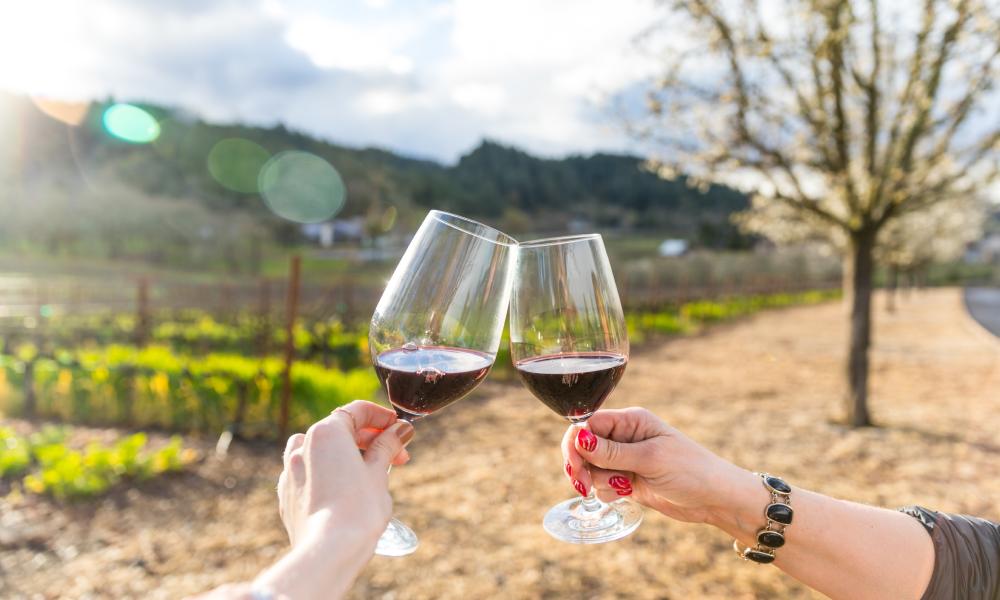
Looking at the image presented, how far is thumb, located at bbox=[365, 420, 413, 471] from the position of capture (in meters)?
1.11

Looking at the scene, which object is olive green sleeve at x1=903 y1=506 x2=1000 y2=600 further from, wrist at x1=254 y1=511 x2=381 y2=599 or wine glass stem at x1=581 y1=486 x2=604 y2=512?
wrist at x1=254 y1=511 x2=381 y2=599

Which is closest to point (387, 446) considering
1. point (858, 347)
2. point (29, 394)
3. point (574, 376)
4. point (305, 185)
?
point (574, 376)

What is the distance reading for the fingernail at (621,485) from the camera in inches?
61.4

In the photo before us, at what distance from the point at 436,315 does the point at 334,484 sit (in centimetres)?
40

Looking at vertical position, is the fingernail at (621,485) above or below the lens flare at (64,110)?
below

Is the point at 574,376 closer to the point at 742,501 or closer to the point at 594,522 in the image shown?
the point at 594,522

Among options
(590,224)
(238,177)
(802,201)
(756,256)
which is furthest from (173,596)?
(590,224)

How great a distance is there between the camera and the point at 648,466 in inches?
58.3

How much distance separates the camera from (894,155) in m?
5.84

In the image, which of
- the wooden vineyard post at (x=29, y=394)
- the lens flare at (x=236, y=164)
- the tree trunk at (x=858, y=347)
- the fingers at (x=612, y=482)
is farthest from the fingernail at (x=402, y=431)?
the lens flare at (x=236, y=164)

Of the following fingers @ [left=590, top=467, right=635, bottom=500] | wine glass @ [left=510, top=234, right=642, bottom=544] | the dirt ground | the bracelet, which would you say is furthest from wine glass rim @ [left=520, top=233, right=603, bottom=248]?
the dirt ground

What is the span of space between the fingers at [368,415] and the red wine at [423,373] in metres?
0.05

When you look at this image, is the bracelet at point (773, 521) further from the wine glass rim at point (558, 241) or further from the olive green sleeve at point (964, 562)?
the wine glass rim at point (558, 241)

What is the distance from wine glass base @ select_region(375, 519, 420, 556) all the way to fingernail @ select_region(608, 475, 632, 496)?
0.50 m
